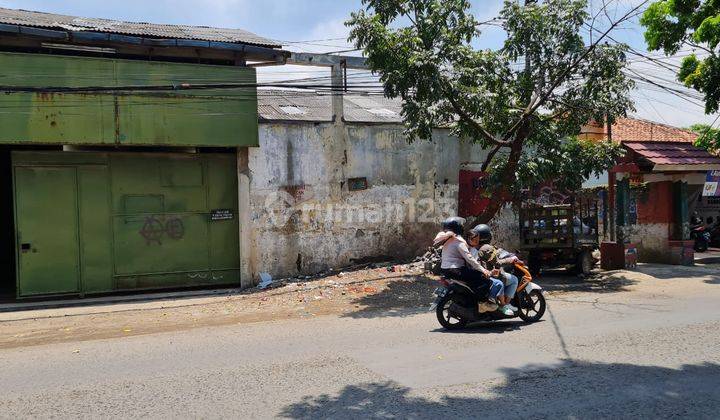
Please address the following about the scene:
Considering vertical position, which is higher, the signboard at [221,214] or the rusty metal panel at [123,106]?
the rusty metal panel at [123,106]

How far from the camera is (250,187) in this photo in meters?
13.2

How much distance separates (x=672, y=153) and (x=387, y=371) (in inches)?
542

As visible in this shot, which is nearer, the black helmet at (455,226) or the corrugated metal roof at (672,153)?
the black helmet at (455,226)

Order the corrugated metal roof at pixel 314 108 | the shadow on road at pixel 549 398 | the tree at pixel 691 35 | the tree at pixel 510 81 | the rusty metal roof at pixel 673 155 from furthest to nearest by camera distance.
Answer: the rusty metal roof at pixel 673 155
the corrugated metal roof at pixel 314 108
the tree at pixel 510 81
the tree at pixel 691 35
the shadow on road at pixel 549 398

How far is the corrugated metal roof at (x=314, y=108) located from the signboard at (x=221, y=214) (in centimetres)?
232

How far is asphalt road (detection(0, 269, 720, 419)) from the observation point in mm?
4965

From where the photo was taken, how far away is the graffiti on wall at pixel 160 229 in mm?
12695

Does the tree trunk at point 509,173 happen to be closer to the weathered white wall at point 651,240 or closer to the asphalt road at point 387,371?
the asphalt road at point 387,371

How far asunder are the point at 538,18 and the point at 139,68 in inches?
340

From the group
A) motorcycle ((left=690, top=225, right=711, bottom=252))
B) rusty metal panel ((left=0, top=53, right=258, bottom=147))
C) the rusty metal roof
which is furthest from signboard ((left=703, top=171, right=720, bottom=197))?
rusty metal panel ((left=0, top=53, right=258, bottom=147))

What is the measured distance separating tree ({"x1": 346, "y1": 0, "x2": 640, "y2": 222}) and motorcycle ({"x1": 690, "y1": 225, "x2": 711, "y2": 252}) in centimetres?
904

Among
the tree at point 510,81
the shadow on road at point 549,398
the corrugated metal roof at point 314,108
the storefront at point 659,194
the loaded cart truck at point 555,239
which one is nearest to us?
the shadow on road at point 549,398

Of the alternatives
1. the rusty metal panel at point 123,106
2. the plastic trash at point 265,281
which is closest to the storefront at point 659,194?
the plastic trash at point 265,281

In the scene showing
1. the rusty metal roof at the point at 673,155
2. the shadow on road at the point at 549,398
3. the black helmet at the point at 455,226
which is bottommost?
the shadow on road at the point at 549,398
